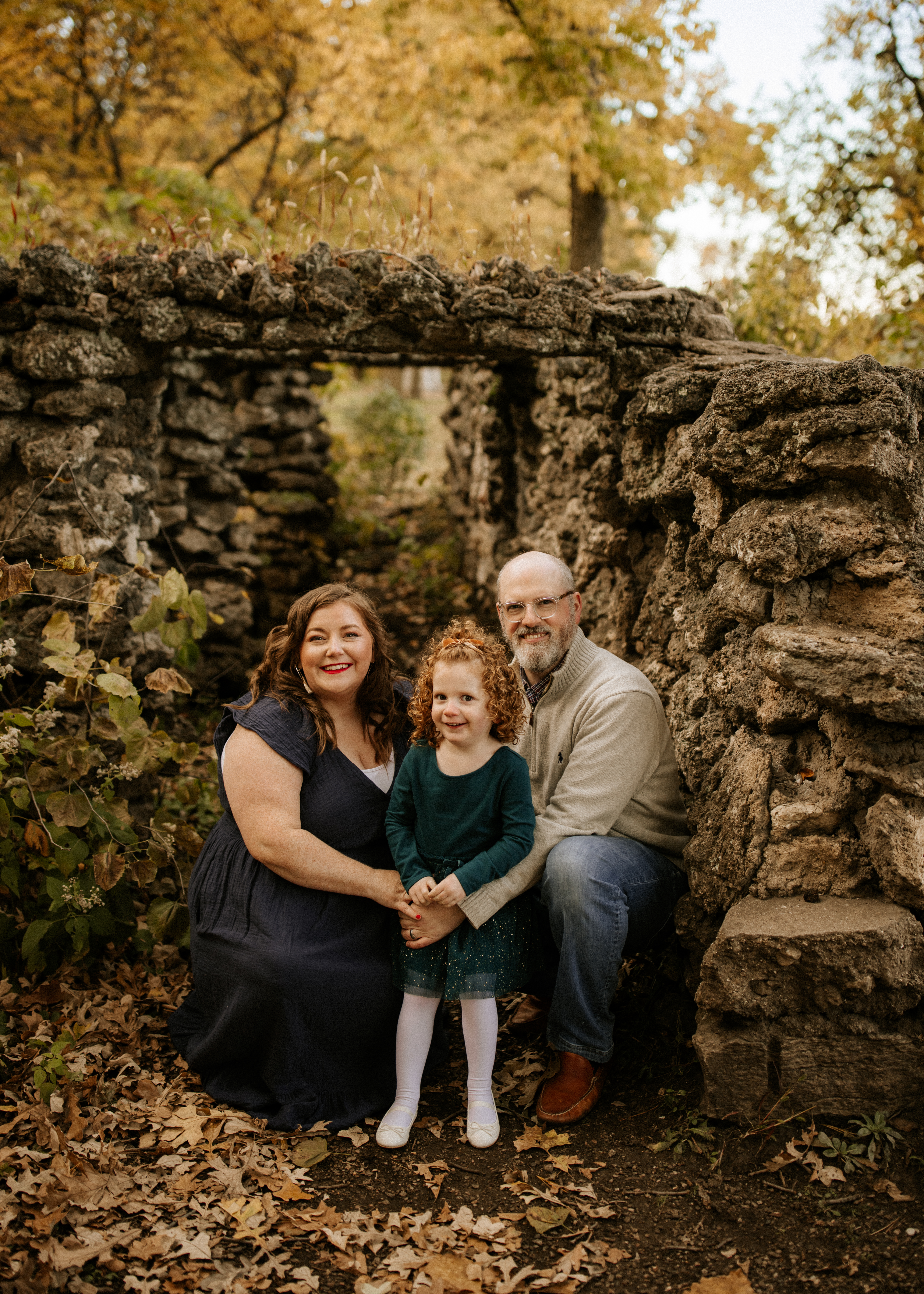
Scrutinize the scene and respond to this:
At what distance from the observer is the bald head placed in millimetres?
3098

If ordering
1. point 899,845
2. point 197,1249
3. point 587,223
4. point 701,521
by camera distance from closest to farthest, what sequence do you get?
point 197,1249 < point 899,845 < point 701,521 < point 587,223

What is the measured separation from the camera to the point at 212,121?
12.5 m

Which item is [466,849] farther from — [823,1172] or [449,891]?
[823,1172]

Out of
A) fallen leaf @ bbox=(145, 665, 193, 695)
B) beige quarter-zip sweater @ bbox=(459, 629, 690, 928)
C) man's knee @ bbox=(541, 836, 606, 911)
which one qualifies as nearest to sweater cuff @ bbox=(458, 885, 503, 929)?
beige quarter-zip sweater @ bbox=(459, 629, 690, 928)

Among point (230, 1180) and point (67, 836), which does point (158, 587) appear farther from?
point (230, 1180)

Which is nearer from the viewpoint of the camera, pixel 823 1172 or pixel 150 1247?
pixel 150 1247

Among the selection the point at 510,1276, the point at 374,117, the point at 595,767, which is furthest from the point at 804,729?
the point at 374,117

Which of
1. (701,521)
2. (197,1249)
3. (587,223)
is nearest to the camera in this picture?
(197,1249)

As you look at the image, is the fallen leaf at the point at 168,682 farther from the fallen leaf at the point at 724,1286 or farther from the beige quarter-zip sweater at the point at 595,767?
the fallen leaf at the point at 724,1286

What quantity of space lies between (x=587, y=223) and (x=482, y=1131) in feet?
24.7

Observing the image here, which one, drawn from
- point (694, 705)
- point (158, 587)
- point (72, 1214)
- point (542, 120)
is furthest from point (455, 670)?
point (542, 120)

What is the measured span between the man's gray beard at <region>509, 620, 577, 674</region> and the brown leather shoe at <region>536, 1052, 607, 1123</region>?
49.2 inches

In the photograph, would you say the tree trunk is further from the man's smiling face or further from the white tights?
the white tights

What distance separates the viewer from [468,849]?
2.77m
